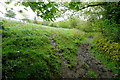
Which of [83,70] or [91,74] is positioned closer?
[91,74]

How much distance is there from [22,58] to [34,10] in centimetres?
310

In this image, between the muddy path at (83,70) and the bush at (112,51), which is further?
the bush at (112,51)

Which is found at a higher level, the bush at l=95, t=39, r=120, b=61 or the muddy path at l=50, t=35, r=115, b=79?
the bush at l=95, t=39, r=120, b=61

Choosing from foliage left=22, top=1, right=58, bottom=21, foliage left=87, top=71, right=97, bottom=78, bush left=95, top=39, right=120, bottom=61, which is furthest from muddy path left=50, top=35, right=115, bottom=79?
foliage left=22, top=1, right=58, bottom=21

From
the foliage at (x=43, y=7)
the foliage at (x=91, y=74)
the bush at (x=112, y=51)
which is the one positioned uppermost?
the foliage at (x=43, y=7)

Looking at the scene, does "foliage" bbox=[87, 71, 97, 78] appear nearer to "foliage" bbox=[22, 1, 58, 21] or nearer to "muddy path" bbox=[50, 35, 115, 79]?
"muddy path" bbox=[50, 35, 115, 79]

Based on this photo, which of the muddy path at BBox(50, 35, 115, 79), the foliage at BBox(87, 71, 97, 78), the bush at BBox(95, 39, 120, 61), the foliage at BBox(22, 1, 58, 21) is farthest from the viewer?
the bush at BBox(95, 39, 120, 61)

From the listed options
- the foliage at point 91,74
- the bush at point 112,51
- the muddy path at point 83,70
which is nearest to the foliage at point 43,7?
the muddy path at point 83,70

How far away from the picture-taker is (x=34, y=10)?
14.3 feet

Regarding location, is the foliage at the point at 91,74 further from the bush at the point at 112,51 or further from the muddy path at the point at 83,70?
the bush at the point at 112,51

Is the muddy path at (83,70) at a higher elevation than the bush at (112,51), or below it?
below

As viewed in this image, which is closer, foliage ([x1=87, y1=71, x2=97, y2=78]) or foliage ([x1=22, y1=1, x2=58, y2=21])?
foliage ([x1=22, y1=1, x2=58, y2=21])

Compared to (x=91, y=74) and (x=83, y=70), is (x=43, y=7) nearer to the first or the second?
(x=83, y=70)

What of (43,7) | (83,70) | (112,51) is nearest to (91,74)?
(83,70)
